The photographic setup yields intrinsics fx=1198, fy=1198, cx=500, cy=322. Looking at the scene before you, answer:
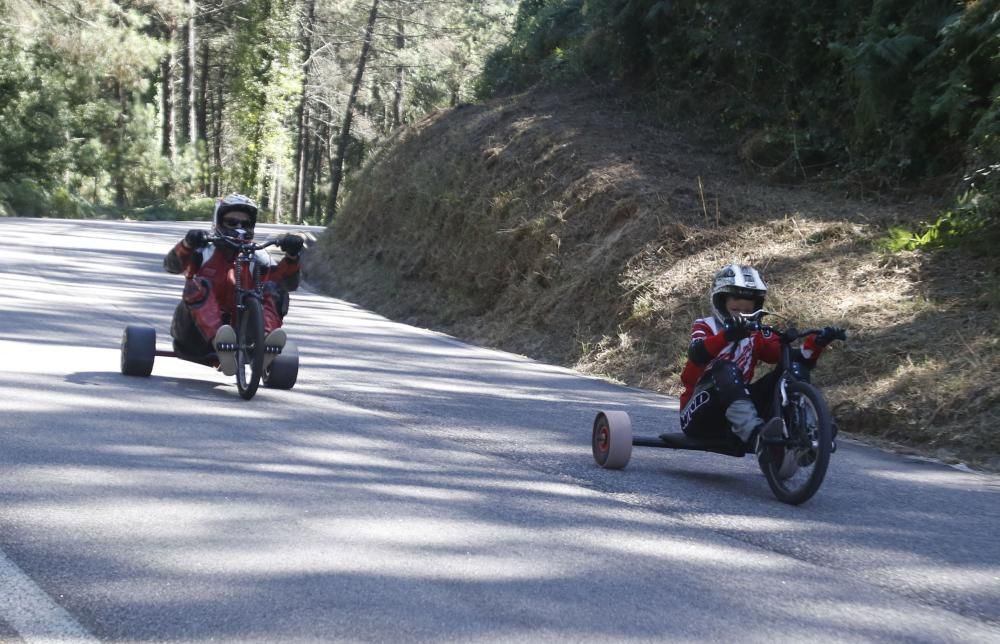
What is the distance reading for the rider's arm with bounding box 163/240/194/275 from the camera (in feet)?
32.6

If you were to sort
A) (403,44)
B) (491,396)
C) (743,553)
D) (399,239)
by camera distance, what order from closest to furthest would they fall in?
(743,553), (491,396), (399,239), (403,44)

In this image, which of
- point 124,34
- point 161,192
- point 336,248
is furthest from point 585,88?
point 161,192

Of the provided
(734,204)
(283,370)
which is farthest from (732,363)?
(734,204)

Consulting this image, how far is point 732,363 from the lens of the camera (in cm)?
786

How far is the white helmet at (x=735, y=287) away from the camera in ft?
25.7

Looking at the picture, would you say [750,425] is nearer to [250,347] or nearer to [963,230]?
[250,347]

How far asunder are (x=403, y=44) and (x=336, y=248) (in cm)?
2966

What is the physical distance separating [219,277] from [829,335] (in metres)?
5.31

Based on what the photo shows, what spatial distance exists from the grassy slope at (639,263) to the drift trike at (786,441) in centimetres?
268

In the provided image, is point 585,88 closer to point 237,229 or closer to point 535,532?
point 237,229

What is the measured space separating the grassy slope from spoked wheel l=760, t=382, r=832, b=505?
272cm

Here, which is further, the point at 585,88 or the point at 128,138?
the point at 128,138

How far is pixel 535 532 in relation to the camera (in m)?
6.02

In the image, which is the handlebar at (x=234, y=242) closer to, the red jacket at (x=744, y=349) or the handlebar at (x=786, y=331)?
the red jacket at (x=744, y=349)
